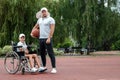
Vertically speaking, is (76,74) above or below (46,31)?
below

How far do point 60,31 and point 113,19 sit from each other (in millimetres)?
5669

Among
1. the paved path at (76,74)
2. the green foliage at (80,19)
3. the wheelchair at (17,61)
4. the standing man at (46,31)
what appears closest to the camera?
the paved path at (76,74)

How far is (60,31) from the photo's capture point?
41.0 meters

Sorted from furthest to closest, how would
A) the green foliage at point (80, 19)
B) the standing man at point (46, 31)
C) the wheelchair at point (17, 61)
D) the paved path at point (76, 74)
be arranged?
the green foliage at point (80, 19) → the standing man at point (46, 31) → the wheelchair at point (17, 61) → the paved path at point (76, 74)

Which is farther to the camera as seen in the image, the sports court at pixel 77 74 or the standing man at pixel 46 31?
the standing man at pixel 46 31

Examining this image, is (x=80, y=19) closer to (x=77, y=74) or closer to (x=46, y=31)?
(x=46, y=31)

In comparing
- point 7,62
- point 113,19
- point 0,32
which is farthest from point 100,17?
point 7,62

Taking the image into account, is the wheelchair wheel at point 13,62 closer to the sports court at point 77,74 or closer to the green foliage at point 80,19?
the sports court at point 77,74

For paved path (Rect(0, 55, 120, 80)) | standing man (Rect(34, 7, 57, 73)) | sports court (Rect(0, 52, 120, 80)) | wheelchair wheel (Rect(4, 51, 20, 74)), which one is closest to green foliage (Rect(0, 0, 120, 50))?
sports court (Rect(0, 52, 120, 80))

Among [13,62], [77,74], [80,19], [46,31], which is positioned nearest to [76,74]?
[77,74]

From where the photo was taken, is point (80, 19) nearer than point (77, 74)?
No

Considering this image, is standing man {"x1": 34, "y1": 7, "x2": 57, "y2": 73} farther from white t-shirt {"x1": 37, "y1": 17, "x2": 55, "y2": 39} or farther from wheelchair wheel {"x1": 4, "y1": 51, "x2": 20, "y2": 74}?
wheelchair wheel {"x1": 4, "y1": 51, "x2": 20, "y2": 74}

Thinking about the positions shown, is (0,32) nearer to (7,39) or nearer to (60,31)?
(7,39)

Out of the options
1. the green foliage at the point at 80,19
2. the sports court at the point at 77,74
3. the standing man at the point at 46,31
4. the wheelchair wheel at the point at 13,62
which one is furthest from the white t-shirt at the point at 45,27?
the green foliage at the point at 80,19
